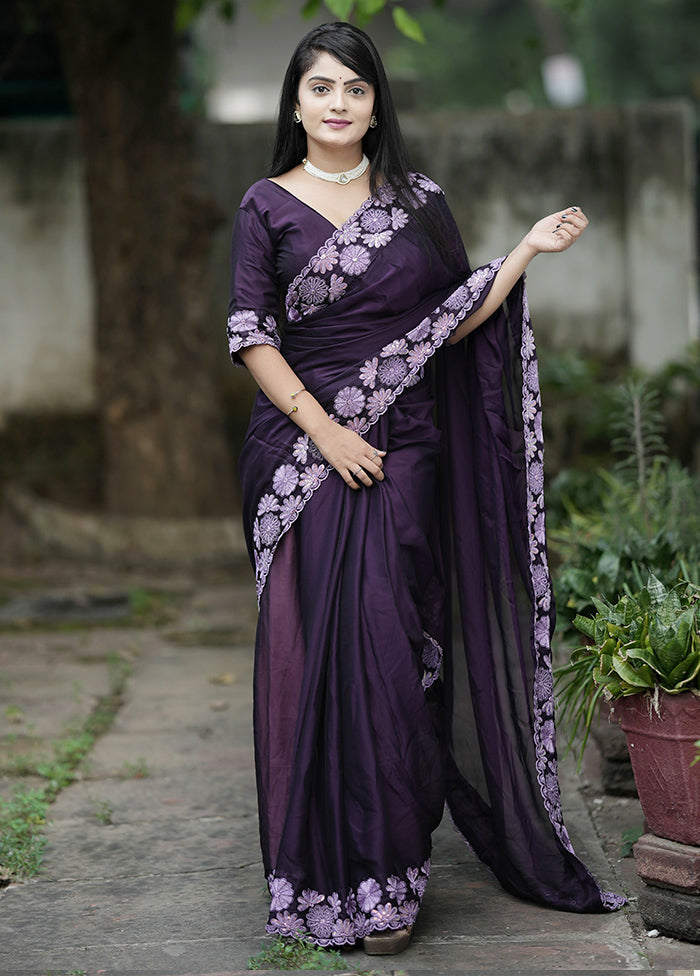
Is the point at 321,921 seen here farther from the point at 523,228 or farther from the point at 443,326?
the point at 523,228

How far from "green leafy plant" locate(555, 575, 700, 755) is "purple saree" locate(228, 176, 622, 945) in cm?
17

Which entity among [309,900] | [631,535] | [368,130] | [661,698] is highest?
[368,130]

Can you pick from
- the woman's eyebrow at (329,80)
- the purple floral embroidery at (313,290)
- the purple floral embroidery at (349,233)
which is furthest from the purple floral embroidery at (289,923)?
the woman's eyebrow at (329,80)

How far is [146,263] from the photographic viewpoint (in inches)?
284

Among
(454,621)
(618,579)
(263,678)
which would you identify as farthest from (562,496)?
(263,678)

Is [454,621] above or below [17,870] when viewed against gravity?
above

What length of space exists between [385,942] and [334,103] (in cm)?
176

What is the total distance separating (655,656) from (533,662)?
393mm

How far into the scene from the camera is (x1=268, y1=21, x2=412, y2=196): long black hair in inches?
108

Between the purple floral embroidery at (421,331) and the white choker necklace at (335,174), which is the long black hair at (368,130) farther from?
the purple floral embroidery at (421,331)

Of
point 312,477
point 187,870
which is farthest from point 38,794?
point 312,477

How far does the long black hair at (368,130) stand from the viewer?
2744 mm

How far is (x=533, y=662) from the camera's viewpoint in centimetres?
290

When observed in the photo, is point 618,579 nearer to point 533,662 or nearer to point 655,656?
point 533,662
